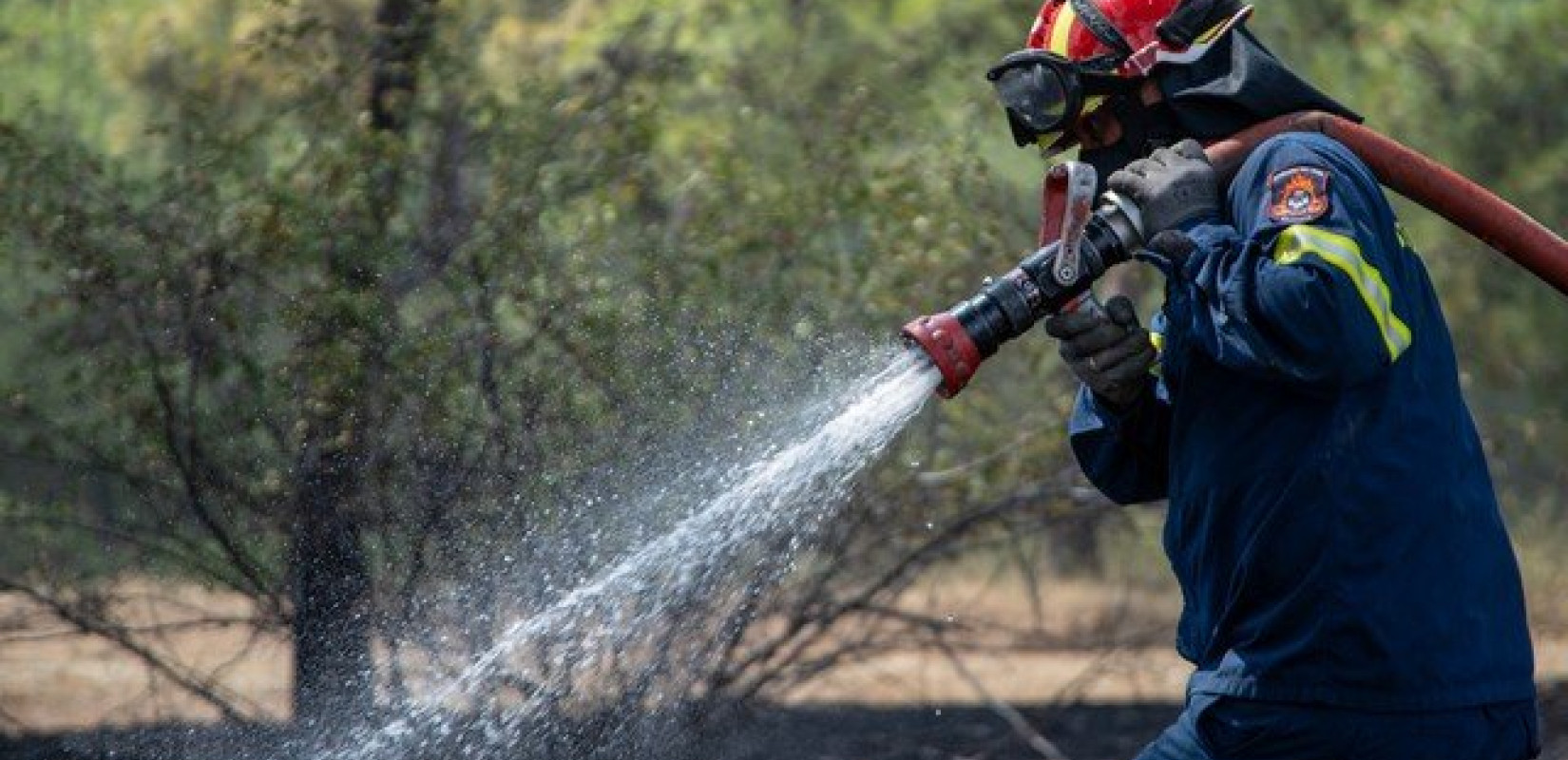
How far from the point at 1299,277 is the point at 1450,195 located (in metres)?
0.70

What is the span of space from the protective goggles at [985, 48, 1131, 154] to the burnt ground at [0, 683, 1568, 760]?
2.96m

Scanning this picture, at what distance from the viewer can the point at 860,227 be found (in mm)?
6551

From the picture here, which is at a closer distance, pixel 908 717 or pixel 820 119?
pixel 820 119

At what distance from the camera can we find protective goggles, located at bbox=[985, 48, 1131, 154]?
3.63m

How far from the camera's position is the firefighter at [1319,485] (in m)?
3.15

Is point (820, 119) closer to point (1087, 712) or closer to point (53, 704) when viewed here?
point (1087, 712)

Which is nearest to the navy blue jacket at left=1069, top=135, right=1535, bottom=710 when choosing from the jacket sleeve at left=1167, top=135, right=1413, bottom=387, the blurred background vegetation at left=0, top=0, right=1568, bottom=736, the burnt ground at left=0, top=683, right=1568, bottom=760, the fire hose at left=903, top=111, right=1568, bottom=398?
the jacket sleeve at left=1167, top=135, right=1413, bottom=387

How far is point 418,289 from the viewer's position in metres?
6.21

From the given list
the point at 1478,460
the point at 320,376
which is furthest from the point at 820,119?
the point at 1478,460

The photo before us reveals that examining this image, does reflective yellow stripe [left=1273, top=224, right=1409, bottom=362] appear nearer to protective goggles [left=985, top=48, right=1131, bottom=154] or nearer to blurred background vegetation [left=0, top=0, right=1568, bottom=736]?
protective goggles [left=985, top=48, right=1131, bottom=154]

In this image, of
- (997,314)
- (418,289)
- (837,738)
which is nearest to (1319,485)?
(997,314)

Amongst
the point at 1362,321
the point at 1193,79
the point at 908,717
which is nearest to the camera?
the point at 1362,321

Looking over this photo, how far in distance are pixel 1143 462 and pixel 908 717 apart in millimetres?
3448

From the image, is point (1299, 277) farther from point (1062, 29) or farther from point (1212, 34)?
point (1062, 29)
